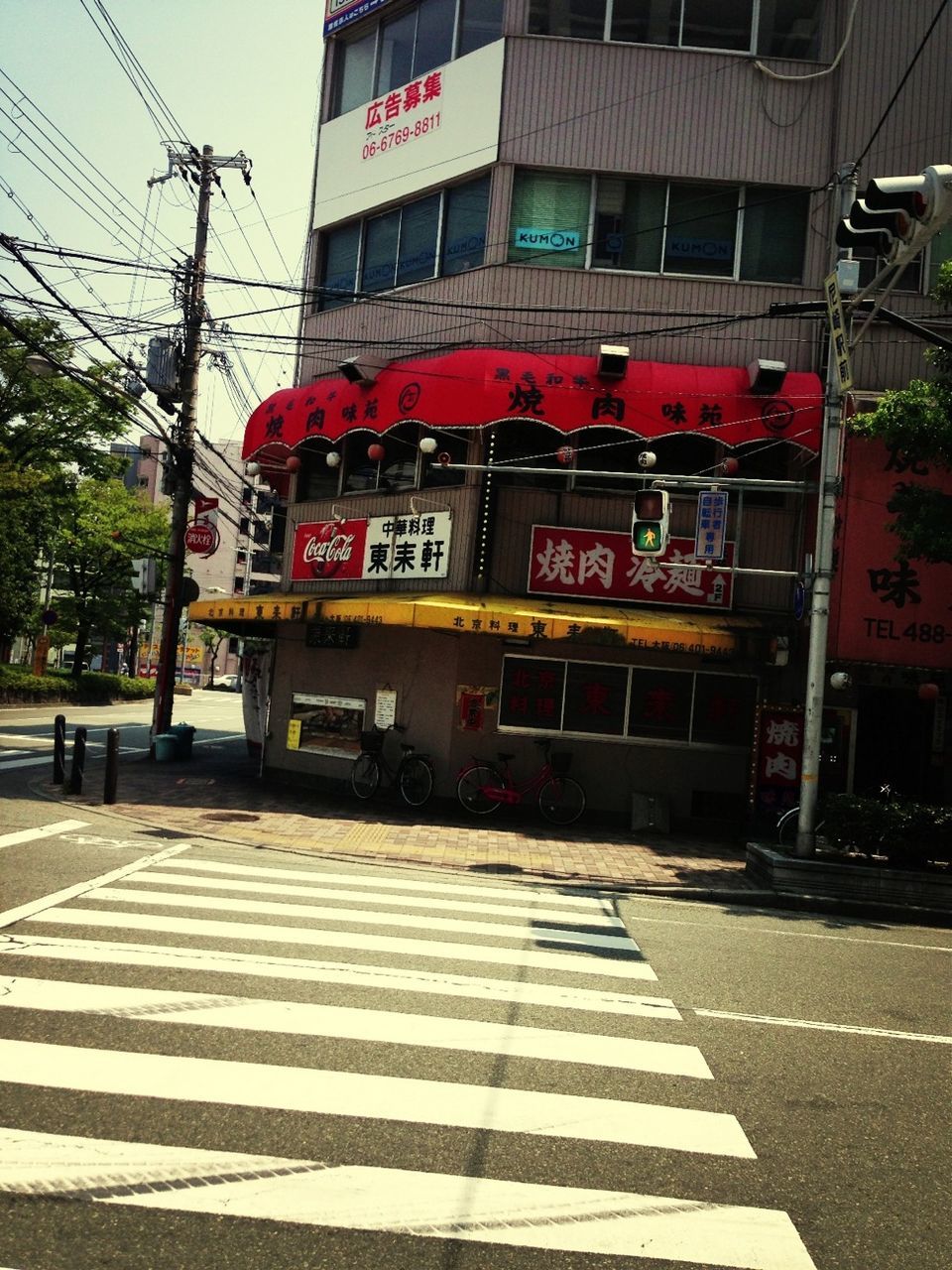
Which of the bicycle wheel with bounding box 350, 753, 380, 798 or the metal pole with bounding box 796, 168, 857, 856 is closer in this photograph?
the metal pole with bounding box 796, 168, 857, 856

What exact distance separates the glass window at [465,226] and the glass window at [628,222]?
2.21 m

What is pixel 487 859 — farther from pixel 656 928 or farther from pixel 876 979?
pixel 876 979

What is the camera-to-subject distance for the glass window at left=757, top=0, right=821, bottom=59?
1825 centimetres

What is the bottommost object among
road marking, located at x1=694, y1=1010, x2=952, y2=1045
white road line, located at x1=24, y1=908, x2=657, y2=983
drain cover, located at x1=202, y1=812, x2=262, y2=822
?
drain cover, located at x1=202, y1=812, x2=262, y2=822

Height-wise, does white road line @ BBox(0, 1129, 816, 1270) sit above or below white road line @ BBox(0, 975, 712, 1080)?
above

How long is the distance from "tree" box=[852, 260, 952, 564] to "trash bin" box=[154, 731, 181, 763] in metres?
15.5

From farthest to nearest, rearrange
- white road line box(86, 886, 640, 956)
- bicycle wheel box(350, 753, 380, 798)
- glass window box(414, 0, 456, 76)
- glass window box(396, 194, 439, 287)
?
glass window box(414, 0, 456, 76), glass window box(396, 194, 439, 287), bicycle wheel box(350, 753, 380, 798), white road line box(86, 886, 640, 956)

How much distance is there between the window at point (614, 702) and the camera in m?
17.1

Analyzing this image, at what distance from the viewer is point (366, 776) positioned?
695 inches

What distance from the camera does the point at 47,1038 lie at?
5.41m

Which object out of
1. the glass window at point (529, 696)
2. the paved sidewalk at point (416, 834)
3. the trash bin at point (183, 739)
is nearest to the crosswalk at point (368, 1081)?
the paved sidewalk at point (416, 834)

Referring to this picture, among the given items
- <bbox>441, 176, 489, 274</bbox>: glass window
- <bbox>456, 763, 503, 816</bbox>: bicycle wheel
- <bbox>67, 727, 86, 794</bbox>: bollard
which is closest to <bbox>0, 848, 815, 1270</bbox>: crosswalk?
<bbox>67, 727, 86, 794</bbox>: bollard

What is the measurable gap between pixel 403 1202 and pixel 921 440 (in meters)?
11.9

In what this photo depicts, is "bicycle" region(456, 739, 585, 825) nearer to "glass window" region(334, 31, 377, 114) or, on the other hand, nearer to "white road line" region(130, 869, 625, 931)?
"white road line" region(130, 869, 625, 931)
